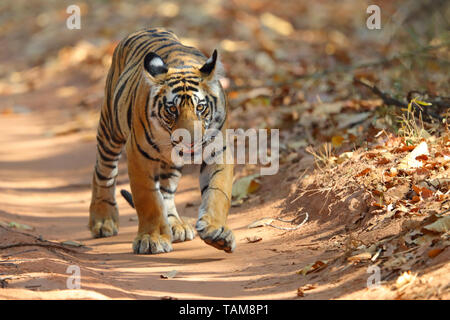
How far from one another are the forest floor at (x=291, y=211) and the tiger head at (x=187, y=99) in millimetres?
992

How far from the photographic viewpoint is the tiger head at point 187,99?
17.4 ft

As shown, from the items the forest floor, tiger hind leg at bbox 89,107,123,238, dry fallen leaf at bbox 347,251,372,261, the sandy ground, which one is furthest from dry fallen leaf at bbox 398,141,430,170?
tiger hind leg at bbox 89,107,123,238

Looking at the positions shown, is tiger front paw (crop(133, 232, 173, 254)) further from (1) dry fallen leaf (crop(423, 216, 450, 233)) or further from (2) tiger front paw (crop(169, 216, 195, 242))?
(1) dry fallen leaf (crop(423, 216, 450, 233))

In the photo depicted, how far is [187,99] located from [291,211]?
1539 mm

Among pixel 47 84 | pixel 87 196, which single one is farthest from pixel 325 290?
pixel 47 84

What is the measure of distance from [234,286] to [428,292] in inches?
55.7

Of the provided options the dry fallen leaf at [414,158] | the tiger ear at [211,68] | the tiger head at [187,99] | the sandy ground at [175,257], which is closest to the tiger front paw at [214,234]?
the sandy ground at [175,257]

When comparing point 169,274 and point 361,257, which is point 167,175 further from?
point 361,257

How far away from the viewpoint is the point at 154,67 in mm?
5547

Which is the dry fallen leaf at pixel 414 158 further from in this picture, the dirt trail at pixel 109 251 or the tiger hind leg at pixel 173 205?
the tiger hind leg at pixel 173 205

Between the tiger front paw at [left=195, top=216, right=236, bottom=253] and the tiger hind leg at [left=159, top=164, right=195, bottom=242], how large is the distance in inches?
41.6

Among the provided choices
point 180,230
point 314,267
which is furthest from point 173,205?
point 314,267
